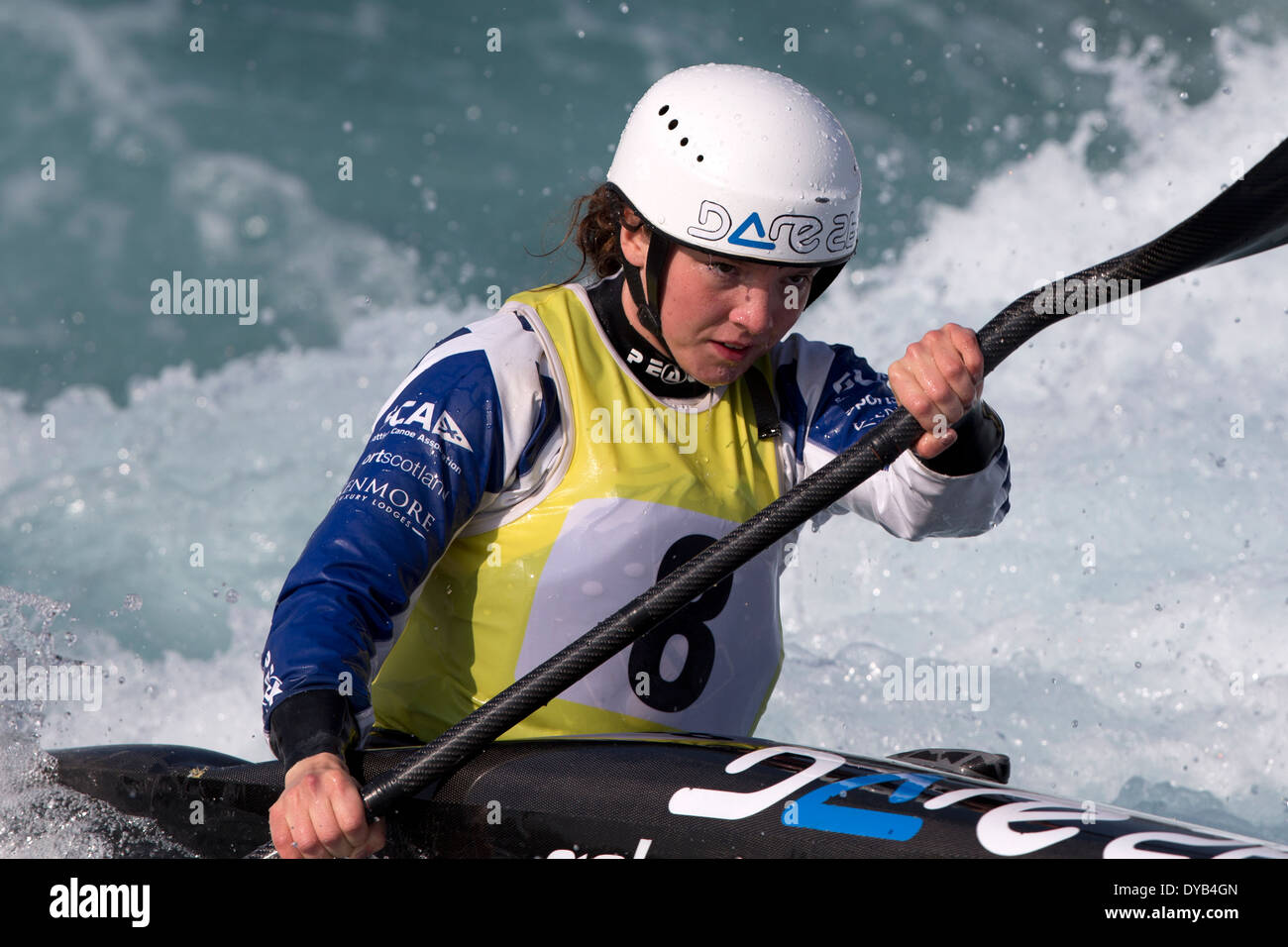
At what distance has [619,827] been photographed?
1568 mm

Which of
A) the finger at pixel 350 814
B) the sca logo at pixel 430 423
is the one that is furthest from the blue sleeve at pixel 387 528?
Result: the finger at pixel 350 814

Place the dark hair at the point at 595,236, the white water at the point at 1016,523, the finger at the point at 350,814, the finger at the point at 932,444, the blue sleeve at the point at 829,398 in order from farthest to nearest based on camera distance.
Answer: the white water at the point at 1016,523 < the dark hair at the point at 595,236 < the blue sleeve at the point at 829,398 < the finger at the point at 932,444 < the finger at the point at 350,814

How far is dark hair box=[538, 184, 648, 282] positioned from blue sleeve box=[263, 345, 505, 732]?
18.4 inches

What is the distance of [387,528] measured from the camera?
1731mm

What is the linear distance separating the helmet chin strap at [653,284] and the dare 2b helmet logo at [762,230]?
0.08m

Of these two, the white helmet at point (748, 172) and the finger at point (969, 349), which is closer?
the finger at point (969, 349)

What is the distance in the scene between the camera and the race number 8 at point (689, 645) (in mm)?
1938

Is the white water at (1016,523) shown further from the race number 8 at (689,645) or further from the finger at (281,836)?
the finger at (281,836)

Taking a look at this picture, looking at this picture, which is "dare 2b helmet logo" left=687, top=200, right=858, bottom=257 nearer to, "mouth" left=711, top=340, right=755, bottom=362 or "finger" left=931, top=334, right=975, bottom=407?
"mouth" left=711, top=340, right=755, bottom=362

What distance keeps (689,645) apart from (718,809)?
46 centimetres

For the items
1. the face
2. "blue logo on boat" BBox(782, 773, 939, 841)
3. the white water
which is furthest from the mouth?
the white water

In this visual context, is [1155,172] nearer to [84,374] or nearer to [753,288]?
[753,288]
